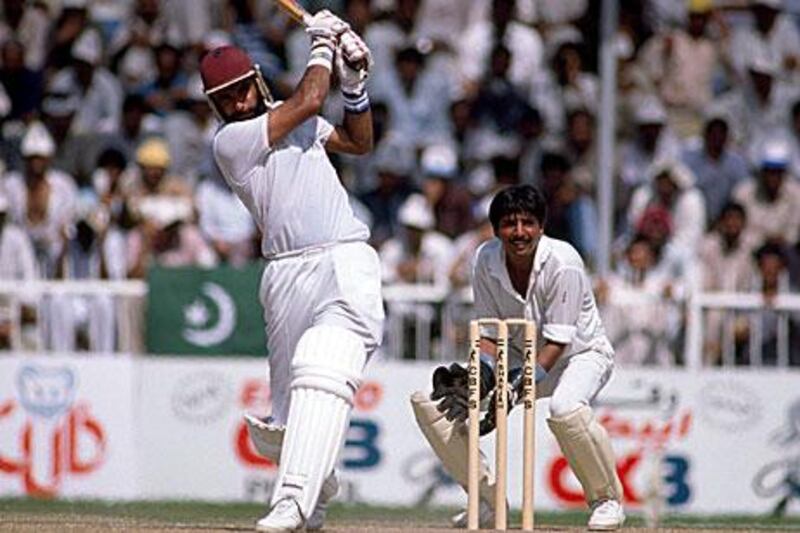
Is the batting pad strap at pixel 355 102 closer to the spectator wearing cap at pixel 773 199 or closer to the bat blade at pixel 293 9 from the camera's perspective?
the bat blade at pixel 293 9

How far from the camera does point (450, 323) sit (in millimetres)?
14641

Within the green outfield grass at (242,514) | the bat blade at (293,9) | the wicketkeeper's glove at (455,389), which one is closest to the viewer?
the wicketkeeper's glove at (455,389)

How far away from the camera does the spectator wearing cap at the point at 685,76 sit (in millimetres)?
16969

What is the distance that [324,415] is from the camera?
343 inches

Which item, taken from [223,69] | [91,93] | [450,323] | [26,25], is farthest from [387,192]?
→ [223,69]

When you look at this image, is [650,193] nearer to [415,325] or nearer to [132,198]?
[415,325]

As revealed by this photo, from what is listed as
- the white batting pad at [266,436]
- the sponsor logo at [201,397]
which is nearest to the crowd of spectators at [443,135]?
the sponsor logo at [201,397]

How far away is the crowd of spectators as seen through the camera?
15.2 m

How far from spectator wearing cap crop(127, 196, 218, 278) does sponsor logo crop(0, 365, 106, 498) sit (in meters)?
0.91

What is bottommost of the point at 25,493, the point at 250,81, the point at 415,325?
the point at 25,493

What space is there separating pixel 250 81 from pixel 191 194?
22.4 ft

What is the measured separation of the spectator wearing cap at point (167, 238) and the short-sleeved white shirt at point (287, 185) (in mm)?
6039

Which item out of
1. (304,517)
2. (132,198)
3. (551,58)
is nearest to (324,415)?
(304,517)

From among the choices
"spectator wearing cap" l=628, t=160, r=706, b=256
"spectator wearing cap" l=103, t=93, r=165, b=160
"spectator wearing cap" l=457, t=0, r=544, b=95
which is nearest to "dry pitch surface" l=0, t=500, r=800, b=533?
"spectator wearing cap" l=628, t=160, r=706, b=256
